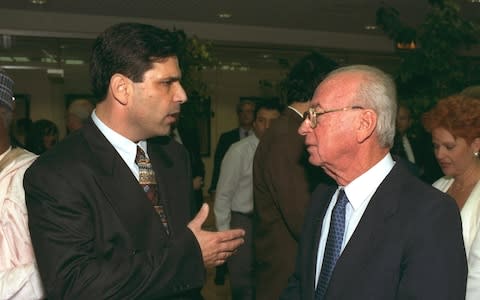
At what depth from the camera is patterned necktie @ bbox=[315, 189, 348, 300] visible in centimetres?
179

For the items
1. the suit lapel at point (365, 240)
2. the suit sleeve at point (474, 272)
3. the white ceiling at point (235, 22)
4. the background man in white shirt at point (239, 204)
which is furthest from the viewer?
the white ceiling at point (235, 22)

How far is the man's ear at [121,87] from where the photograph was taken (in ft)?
6.10

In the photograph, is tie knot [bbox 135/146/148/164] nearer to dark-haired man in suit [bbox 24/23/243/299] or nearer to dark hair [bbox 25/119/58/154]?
dark-haired man in suit [bbox 24/23/243/299]

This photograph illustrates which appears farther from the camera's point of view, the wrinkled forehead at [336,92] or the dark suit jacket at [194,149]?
the dark suit jacket at [194,149]

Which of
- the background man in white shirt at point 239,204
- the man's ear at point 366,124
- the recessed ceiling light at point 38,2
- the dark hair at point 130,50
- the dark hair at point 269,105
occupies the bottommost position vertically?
the background man in white shirt at point 239,204

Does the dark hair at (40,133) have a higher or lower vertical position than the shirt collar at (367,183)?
lower

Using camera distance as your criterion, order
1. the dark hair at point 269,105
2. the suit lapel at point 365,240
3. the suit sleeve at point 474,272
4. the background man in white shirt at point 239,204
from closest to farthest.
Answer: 1. the suit lapel at point 365,240
2. the suit sleeve at point 474,272
3. the background man in white shirt at point 239,204
4. the dark hair at point 269,105

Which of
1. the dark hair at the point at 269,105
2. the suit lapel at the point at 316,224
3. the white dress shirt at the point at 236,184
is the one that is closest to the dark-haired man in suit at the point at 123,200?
the suit lapel at the point at 316,224

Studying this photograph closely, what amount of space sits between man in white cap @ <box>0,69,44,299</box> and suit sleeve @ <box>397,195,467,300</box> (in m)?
1.27

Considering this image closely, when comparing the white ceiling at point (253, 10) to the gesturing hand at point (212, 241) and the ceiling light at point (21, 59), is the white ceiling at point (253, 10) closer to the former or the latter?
the ceiling light at point (21, 59)

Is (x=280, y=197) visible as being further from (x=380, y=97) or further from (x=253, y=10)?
(x=253, y=10)

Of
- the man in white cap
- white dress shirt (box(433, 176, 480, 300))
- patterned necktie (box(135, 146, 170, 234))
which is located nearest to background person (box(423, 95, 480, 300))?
white dress shirt (box(433, 176, 480, 300))

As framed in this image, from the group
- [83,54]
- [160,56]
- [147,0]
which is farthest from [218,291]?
[83,54]

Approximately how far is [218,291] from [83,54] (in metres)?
5.53
